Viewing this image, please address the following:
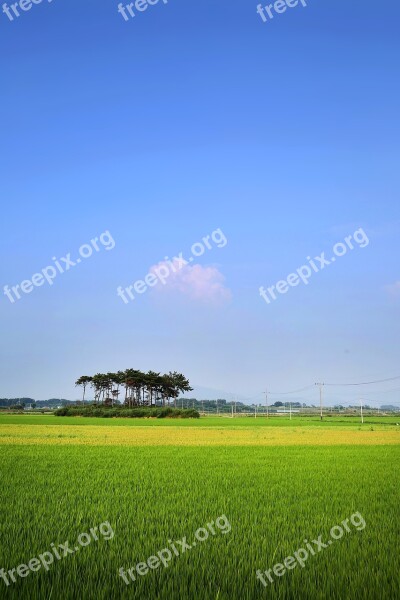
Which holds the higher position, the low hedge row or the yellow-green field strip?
the low hedge row

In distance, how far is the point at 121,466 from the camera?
1780cm

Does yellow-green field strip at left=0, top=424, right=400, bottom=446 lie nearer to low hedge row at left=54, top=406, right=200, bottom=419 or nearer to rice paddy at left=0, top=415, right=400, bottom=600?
rice paddy at left=0, top=415, right=400, bottom=600

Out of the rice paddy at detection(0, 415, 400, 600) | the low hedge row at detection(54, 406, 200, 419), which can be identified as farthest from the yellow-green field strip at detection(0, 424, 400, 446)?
the low hedge row at detection(54, 406, 200, 419)

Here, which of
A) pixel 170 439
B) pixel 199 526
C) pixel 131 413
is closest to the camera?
pixel 199 526

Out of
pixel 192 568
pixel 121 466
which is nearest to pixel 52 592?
pixel 192 568

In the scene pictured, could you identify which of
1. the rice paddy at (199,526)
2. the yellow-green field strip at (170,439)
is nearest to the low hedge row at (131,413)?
the yellow-green field strip at (170,439)

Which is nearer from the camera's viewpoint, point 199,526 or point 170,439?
point 199,526

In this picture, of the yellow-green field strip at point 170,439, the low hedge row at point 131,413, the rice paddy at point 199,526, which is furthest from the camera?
the low hedge row at point 131,413

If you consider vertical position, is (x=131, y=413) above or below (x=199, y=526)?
above

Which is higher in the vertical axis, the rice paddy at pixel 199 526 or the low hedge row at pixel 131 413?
the low hedge row at pixel 131 413

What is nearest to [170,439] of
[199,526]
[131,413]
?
[199,526]

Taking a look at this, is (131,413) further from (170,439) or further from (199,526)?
(199,526)

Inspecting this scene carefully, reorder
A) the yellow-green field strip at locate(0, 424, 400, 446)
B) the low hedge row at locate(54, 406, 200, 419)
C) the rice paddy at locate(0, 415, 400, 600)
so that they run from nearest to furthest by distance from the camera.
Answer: the rice paddy at locate(0, 415, 400, 600) < the yellow-green field strip at locate(0, 424, 400, 446) < the low hedge row at locate(54, 406, 200, 419)

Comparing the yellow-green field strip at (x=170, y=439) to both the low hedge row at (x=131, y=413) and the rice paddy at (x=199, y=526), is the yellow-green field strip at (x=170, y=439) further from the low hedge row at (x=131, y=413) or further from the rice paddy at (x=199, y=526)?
the low hedge row at (x=131, y=413)
